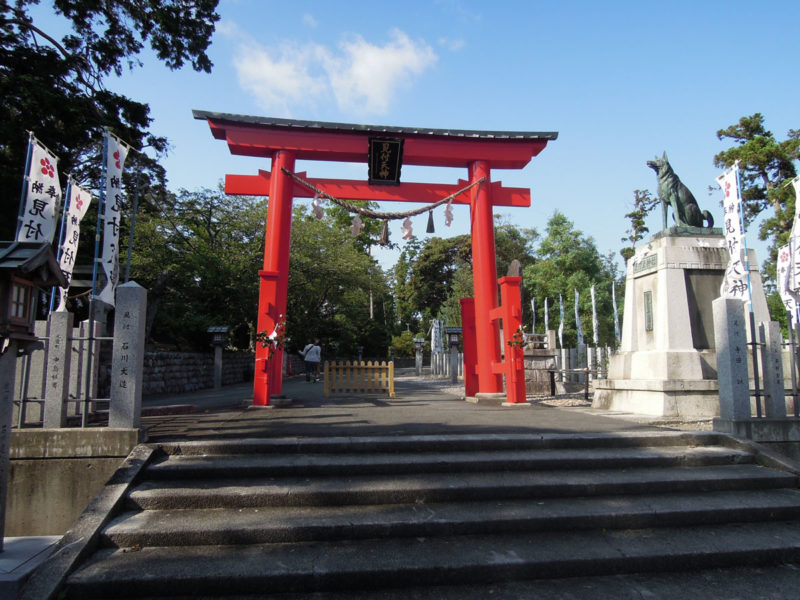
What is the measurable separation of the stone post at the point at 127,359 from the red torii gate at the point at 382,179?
4151 mm

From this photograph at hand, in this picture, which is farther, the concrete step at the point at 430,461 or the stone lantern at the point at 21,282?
the concrete step at the point at 430,461

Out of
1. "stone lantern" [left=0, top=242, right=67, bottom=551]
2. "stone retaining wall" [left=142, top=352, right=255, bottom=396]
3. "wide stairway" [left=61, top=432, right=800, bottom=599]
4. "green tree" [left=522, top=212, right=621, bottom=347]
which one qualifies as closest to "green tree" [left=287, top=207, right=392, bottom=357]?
"stone retaining wall" [left=142, top=352, right=255, bottom=396]

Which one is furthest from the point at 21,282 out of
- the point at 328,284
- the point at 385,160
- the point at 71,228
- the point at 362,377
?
the point at 328,284

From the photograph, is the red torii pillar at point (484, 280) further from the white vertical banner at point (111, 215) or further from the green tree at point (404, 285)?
the green tree at point (404, 285)

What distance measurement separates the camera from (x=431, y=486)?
397 cm

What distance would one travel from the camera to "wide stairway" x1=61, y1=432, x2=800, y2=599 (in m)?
3.05

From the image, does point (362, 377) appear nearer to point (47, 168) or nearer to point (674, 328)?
point (674, 328)

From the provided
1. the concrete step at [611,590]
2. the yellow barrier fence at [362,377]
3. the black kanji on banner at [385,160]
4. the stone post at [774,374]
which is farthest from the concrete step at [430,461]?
the yellow barrier fence at [362,377]

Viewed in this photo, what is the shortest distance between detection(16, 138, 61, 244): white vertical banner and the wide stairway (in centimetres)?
567

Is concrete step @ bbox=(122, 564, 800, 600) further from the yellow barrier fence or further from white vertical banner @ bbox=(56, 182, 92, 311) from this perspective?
the yellow barrier fence

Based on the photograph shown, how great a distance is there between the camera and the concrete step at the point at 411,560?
2.98 metres

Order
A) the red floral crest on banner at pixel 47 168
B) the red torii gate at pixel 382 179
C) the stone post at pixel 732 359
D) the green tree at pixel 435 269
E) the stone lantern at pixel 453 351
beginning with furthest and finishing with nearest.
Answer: the green tree at pixel 435 269
the stone lantern at pixel 453 351
the red torii gate at pixel 382 179
the red floral crest on banner at pixel 47 168
the stone post at pixel 732 359

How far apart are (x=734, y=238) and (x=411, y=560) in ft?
23.0

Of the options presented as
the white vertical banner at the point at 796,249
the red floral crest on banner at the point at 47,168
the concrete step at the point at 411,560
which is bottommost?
the concrete step at the point at 411,560
